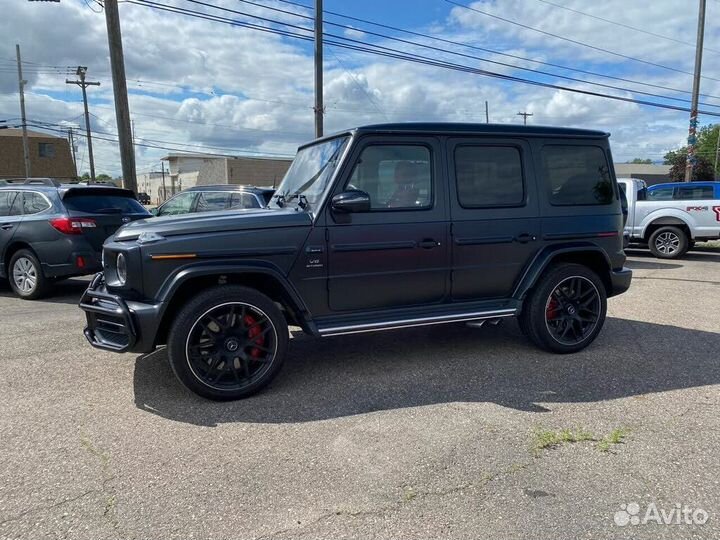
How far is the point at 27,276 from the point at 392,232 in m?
6.12

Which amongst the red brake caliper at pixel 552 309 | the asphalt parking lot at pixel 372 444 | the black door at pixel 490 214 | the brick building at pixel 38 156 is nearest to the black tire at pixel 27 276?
the asphalt parking lot at pixel 372 444

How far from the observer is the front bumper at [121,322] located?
3678mm

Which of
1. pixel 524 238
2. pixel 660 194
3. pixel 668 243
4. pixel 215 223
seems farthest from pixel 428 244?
pixel 660 194

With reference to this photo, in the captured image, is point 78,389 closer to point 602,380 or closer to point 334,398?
point 334,398

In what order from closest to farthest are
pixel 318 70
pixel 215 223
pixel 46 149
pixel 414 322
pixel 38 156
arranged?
pixel 215 223
pixel 414 322
pixel 318 70
pixel 38 156
pixel 46 149

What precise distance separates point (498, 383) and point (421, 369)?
0.67 m

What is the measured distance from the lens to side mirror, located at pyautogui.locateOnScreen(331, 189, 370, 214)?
4020 mm

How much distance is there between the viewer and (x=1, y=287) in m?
8.80

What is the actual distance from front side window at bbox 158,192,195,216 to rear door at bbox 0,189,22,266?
9.22ft

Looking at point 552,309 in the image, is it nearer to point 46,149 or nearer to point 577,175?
point 577,175

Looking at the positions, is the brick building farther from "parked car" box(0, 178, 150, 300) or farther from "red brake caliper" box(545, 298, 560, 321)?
"red brake caliper" box(545, 298, 560, 321)

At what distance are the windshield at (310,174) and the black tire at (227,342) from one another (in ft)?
3.16

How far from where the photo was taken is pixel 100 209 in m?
7.68

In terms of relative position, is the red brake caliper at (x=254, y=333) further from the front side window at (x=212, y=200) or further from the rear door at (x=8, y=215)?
the front side window at (x=212, y=200)
